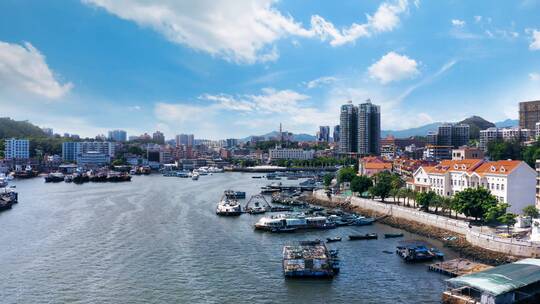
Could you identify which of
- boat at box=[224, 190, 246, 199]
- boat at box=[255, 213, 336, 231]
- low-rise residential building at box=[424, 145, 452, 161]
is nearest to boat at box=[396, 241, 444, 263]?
boat at box=[255, 213, 336, 231]

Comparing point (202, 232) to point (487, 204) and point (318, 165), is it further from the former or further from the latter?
point (318, 165)

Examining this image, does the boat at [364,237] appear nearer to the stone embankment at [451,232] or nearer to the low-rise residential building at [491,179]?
the stone embankment at [451,232]

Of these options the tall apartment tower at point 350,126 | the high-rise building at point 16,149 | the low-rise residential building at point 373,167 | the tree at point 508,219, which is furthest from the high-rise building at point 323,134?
the tree at point 508,219

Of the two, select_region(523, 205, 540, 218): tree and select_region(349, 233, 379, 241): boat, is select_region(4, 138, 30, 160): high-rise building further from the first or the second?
select_region(523, 205, 540, 218): tree

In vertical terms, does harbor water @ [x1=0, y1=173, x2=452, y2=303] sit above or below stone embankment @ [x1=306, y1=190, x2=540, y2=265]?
below

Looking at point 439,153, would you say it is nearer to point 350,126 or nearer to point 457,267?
point 350,126

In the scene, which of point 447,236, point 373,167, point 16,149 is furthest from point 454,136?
point 16,149
